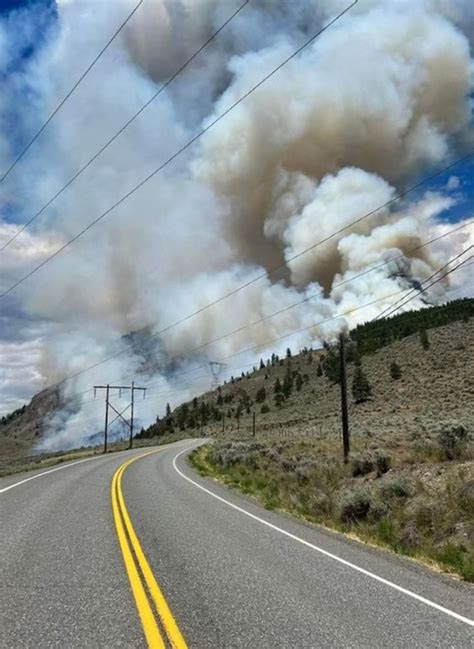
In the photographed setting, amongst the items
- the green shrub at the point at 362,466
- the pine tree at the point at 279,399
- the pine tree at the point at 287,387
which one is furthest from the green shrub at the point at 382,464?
the pine tree at the point at 287,387

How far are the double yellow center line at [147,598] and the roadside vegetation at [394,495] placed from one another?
4.79m

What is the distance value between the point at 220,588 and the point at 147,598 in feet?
3.25

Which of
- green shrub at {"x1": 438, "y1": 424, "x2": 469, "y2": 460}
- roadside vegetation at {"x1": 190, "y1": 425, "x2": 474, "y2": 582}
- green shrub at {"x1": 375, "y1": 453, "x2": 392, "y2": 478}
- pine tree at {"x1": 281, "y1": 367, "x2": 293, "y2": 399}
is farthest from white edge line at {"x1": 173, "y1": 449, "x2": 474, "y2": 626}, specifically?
pine tree at {"x1": 281, "y1": 367, "x2": 293, "y2": 399}

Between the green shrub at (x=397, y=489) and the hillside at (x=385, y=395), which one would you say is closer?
the green shrub at (x=397, y=489)

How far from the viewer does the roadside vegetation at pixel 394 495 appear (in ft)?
33.2

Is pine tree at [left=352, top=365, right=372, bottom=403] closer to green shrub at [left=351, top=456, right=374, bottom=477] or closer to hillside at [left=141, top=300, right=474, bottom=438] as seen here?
hillside at [left=141, top=300, right=474, bottom=438]

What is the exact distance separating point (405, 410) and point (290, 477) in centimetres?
4282

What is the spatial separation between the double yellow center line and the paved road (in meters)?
0.06

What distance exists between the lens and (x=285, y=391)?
130 meters

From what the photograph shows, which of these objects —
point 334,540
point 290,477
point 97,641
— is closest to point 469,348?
point 290,477

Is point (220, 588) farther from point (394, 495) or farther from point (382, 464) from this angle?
point (382, 464)

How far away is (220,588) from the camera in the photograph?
6504 mm

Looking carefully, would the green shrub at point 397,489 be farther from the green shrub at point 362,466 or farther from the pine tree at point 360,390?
the pine tree at point 360,390

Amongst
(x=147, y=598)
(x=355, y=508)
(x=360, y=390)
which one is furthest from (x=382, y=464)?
(x=360, y=390)
